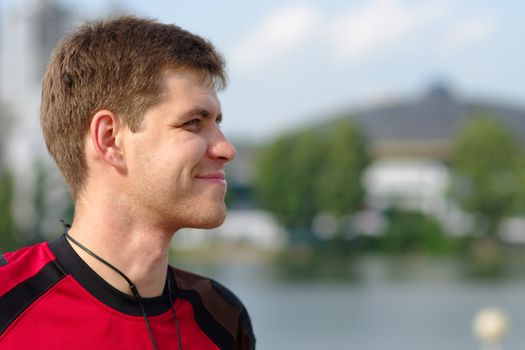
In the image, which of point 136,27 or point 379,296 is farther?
point 379,296

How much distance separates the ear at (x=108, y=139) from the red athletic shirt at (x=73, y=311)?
173mm

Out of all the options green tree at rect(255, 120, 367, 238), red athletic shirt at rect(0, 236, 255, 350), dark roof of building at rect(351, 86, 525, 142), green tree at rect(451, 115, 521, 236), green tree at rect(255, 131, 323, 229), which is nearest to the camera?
red athletic shirt at rect(0, 236, 255, 350)

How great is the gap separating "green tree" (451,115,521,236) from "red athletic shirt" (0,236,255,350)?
46465 mm

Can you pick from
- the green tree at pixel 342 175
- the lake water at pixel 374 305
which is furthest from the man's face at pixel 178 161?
the green tree at pixel 342 175

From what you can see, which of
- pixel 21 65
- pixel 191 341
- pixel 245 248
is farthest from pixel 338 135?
pixel 191 341

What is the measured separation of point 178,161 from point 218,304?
34 cm

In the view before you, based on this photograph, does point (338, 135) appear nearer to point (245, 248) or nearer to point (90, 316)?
point (245, 248)

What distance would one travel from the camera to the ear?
1.59 meters

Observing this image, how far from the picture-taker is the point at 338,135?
164 ft

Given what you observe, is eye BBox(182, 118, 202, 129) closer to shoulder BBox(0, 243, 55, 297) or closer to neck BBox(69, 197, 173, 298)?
neck BBox(69, 197, 173, 298)

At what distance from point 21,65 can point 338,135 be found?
17.8m

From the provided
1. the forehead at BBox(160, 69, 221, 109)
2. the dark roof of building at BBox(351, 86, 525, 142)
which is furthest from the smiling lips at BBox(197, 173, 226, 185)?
the dark roof of building at BBox(351, 86, 525, 142)

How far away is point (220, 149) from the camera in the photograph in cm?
161

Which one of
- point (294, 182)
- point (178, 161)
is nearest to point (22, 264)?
point (178, 161)
